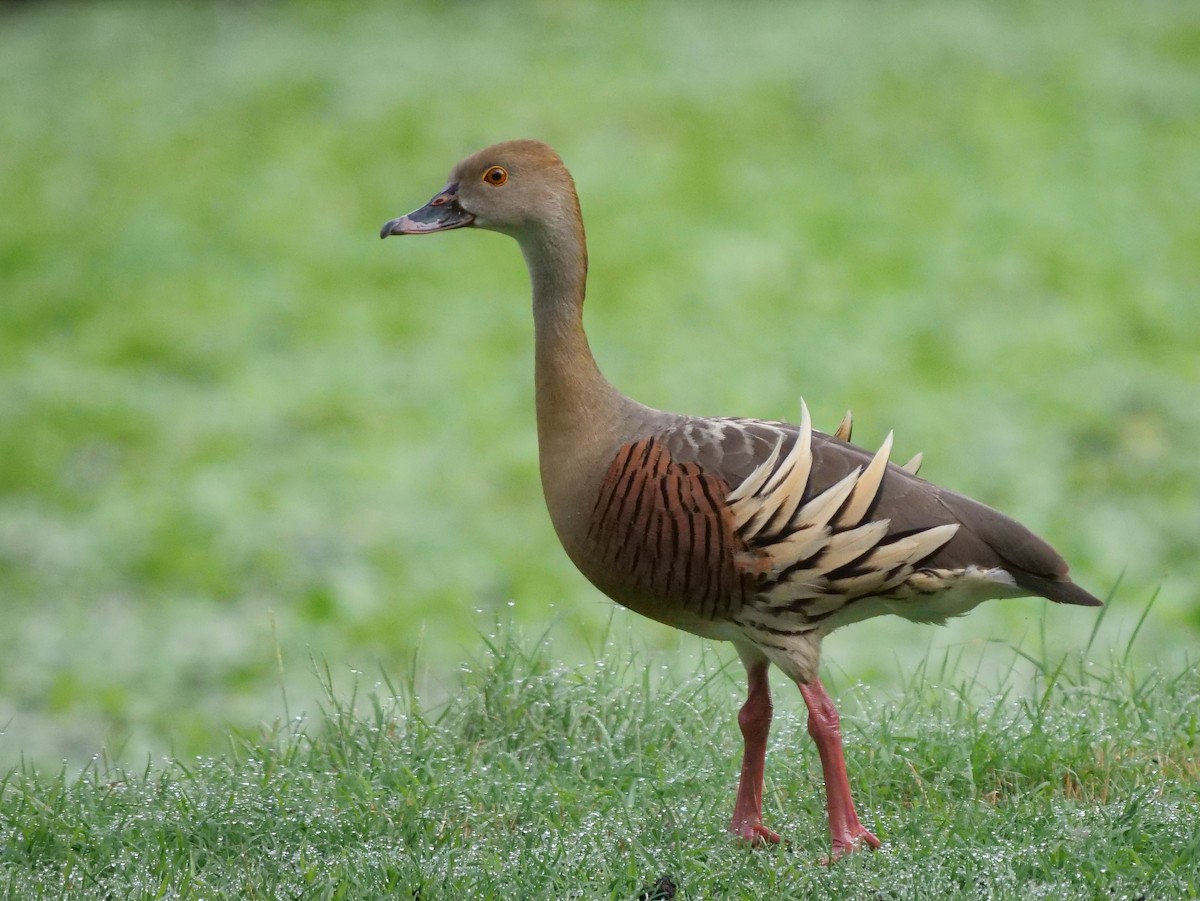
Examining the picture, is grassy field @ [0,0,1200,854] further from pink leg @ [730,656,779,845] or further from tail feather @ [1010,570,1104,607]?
tail feather @ [1010,570,1104,607]

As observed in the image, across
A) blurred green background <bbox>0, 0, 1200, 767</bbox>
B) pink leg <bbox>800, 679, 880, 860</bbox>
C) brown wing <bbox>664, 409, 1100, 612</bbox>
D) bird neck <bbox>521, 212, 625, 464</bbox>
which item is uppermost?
blurred green background <bbox>0, 0, 1200, 767</bbox>

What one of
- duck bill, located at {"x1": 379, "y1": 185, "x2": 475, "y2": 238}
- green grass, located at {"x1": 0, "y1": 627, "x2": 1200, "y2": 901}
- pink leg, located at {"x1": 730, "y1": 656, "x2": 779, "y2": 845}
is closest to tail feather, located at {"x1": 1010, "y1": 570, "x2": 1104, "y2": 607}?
green grass, located at {"x1": 0, "y1": 627, "x2": 1200, "y2": 901}

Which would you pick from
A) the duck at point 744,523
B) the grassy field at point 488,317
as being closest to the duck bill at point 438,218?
A: the duck at point 744,523

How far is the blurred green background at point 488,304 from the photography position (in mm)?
7820

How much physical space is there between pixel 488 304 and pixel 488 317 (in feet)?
0.76

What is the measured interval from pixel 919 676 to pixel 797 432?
1.37 metres

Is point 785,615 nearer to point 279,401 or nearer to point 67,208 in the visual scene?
point 279,401

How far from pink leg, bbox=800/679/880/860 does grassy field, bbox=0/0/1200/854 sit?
246 millimetres

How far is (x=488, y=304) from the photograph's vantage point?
10.9 metres

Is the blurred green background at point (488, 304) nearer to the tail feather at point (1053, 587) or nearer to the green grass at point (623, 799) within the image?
the green grass at point (623, 799)

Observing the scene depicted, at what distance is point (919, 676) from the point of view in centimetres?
475

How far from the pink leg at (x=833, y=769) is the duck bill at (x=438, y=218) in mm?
1439

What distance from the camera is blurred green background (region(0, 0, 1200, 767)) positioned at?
7.82 metres

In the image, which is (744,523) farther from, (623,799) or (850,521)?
(623,799)
